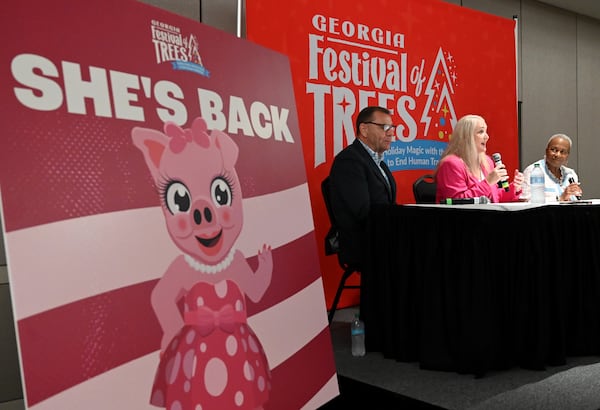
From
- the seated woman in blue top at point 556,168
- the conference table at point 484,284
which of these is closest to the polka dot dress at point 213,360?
the conference table at point 484,284

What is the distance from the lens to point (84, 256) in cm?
121

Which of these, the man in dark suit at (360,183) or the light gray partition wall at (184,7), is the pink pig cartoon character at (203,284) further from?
the light gray partition wall at (184,7)

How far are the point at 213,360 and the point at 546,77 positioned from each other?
6192 millimetres

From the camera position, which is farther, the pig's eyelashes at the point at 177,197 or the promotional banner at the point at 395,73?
the promotional banner at the point at 395,73

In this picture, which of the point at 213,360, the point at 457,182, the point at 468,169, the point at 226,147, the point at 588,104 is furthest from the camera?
the point at 588,104

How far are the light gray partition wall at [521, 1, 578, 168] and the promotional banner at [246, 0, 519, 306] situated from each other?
0.89 m

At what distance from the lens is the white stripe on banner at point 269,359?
1.18 meters

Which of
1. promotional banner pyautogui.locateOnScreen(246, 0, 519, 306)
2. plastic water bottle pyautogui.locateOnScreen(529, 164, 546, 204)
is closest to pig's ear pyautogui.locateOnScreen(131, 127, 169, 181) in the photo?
promotional banner pyautogui.locateOnScreen(246, 0, 519, 306)

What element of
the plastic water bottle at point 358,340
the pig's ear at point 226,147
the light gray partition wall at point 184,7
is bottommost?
the plastic water bottle at point 358,340

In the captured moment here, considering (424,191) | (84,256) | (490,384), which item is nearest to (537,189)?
(424,191)

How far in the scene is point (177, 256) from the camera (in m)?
1.42

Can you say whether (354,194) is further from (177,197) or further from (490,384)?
(177,197)

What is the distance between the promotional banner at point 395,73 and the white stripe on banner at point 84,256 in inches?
99.5

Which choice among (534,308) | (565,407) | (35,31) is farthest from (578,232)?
(35,31)
